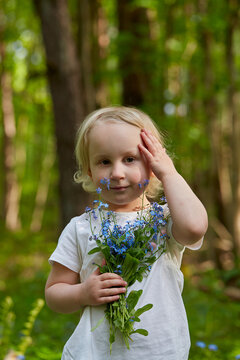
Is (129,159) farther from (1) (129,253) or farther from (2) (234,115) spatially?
(2) (234,115)

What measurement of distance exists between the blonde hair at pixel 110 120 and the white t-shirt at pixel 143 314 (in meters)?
0.26

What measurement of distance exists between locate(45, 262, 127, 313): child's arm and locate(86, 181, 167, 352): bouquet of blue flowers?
0.04m

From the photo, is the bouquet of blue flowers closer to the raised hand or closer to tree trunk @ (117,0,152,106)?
the raised hand

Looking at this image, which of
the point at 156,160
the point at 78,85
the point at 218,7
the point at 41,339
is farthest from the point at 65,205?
the point at 218,7

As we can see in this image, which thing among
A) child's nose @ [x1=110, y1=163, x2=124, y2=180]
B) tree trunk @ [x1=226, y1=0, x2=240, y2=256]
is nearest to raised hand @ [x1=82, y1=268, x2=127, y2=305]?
child's nose @ [x1=110, y1=163, x2=124, y2=180]

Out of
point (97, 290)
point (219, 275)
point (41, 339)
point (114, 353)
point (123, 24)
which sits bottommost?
point (219, 275)

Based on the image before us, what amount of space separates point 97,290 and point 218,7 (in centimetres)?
742

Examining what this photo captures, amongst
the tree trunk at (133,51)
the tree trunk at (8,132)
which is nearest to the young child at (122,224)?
the tree trunk at (133,51)

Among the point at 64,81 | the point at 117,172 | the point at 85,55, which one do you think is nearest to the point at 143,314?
the point at 117,172

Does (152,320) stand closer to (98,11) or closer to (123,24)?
(123,24)

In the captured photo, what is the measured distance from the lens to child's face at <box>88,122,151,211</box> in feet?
6.46

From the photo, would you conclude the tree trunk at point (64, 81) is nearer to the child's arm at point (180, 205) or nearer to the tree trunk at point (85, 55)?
the tree trunk at point (85, 55)

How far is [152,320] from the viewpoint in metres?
1.87

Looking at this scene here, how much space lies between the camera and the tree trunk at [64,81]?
576cm
